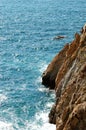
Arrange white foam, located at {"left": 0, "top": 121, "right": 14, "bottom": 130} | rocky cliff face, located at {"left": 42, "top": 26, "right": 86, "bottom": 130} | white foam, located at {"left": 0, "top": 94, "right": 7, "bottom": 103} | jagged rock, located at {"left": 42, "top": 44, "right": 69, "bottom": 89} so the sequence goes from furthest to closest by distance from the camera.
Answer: jagged rock, located at {"left": 42, "top": 44, "right": 69, "bottom": 89} → white foam, located at {"left": 0, "top": 94, "right": 7, "bottom": 103} → white foam, located at {"left": 0, "top": 121, "right": 14, "bottom": 130} → rocky cliff face, located at {"left": 42, "top": 26, "right": 86, "bottom": 130}

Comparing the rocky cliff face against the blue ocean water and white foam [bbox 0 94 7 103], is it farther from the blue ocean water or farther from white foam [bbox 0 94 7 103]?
white foam [bbox 0 94 7 103]

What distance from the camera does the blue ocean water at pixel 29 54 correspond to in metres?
70.7

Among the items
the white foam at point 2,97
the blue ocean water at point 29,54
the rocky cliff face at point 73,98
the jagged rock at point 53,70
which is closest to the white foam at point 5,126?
the blue ocean water at point 29,54

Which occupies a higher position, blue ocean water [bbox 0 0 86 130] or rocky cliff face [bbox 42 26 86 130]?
rocky cliff face [bbox 42 26 86 130]

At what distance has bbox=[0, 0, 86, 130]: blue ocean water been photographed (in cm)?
7069

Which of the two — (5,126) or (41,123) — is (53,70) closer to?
(41,123)

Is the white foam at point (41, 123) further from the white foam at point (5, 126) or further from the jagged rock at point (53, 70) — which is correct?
the jagged rock at point (53, 70)

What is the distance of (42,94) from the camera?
8062cm

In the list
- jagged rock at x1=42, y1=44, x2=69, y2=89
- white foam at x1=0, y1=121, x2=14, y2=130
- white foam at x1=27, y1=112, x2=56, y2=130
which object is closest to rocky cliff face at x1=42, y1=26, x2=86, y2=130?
white foam at x1=27, y1=112, x2=56, y2=130

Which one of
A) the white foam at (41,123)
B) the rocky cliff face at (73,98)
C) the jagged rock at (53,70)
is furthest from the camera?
the jagged rock at (53,70)

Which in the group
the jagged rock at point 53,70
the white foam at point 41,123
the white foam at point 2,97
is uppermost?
the jagged rock at point 53,70

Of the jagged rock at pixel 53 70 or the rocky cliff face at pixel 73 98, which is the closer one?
the rocky cliff face at pixel 73 98

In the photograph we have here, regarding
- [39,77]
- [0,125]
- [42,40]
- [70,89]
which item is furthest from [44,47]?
[70,89]

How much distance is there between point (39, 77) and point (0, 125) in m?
25.1
